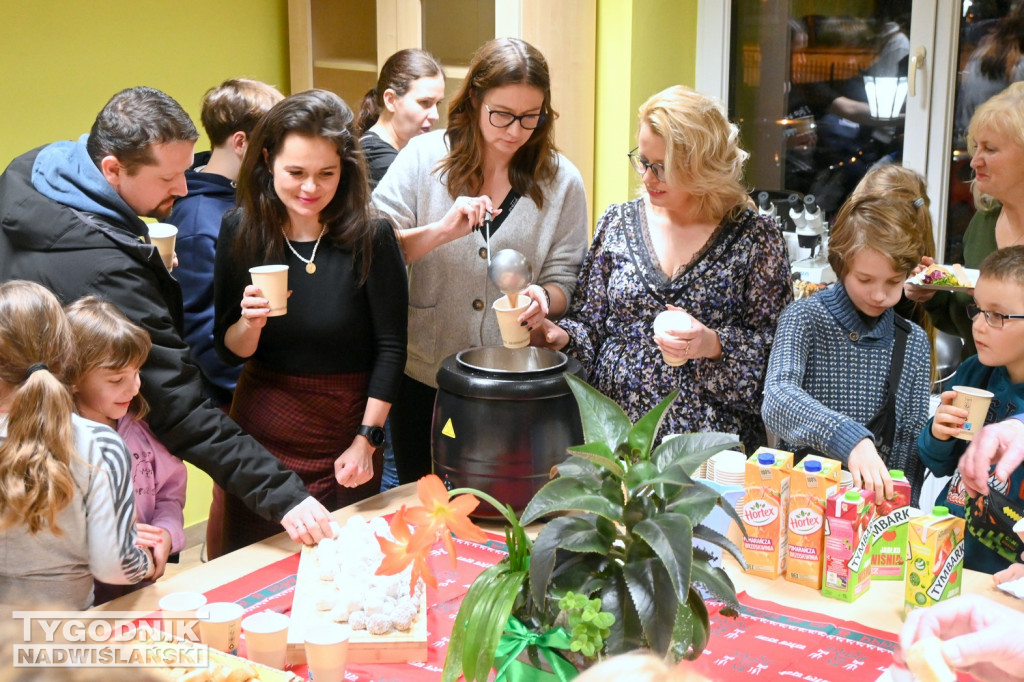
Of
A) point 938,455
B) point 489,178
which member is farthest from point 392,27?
point 938,455

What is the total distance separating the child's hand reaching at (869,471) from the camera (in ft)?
5.20

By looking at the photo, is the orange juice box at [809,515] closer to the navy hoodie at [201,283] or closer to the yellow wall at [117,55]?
the navy hoodie at [201,283]

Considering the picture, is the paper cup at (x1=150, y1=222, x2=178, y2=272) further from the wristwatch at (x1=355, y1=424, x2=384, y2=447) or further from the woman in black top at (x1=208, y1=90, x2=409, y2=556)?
the wristwatch at (x1=355, y1=424, x2=384, y2=447)

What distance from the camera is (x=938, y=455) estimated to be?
5.90 feet

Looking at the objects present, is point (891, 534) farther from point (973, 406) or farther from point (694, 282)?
point (694, 282)

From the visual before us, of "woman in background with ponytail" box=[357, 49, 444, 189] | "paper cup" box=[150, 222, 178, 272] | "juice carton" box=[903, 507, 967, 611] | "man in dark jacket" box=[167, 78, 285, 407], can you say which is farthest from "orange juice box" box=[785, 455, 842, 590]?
"woman in background with ponytail" box=[357, 49, 444, 189]

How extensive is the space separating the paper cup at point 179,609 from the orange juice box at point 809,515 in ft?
2.83

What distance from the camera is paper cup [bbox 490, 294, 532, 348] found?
6.41ft

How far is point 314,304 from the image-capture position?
1.97 m

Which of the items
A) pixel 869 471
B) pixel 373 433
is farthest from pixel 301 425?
pixel 869 471

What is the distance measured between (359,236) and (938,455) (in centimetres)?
112

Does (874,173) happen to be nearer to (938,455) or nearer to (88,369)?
(938,455)

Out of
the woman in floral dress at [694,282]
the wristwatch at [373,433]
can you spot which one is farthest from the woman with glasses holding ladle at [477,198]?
the wristwatch at [373,433]

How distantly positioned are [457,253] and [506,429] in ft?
2.01
